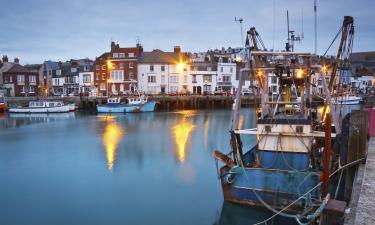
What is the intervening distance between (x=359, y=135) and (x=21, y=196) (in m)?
13.1

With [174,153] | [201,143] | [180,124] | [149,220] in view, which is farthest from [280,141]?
[180,124]

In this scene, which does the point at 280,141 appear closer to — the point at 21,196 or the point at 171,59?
the point at 21,196

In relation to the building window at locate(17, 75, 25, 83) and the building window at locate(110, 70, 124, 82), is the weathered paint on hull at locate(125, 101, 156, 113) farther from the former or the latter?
the building window at locate(17, 75, 25, 83)

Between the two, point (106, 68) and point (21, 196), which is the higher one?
point (106, 68)

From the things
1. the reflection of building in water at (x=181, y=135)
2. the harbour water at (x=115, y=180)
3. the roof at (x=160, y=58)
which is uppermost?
the roof at (x=160, y=58)

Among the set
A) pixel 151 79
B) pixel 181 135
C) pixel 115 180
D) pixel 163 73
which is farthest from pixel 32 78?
pixel 115 180

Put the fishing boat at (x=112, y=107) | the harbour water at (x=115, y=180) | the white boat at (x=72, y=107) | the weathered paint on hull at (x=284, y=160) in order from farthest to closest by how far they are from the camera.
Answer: the white boat at (x=72, y=107)
the fishing boat at (x=112, y=107)
the harbour water at (x=115, y=180)
the weathered paint on hull at (x=284, y=160)

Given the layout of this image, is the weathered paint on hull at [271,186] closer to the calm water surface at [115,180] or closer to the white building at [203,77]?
the calm water surface at [115,180]

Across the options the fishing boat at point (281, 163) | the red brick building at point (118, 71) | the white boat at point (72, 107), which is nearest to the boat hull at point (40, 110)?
the white boat at point (72, 107)

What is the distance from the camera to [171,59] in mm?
69000

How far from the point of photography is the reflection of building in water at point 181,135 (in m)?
23.2

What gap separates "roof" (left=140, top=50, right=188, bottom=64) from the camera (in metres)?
67.9

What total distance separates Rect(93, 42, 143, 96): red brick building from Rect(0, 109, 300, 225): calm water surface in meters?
36.2

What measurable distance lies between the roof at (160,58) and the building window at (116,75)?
176 inches
